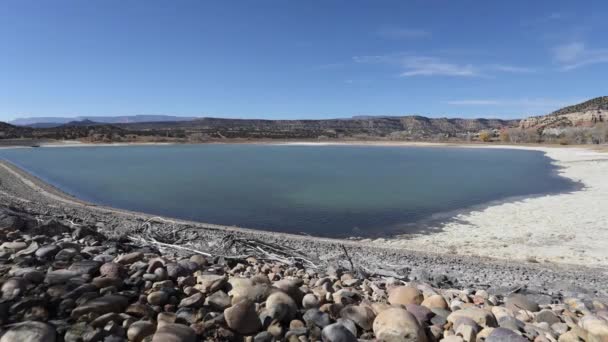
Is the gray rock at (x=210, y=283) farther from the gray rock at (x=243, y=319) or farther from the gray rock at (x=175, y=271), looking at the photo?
the gray rock at (x=243, y=319)

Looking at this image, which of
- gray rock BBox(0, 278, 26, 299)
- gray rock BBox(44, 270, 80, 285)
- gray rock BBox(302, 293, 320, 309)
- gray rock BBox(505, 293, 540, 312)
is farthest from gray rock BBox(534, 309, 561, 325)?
gray rock BBox(0, 278, 26, 299)

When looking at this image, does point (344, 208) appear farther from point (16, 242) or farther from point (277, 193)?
point (16, 242)

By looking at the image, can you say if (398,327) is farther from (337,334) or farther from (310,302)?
(310,302)

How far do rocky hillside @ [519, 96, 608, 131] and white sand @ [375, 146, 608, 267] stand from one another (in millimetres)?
96409

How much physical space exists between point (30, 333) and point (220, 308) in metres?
1.58

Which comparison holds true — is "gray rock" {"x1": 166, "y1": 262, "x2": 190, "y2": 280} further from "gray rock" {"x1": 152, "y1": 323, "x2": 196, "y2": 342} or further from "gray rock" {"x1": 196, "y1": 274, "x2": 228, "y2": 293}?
"gray rock" {"x1": 152, "y1": 323, "x2": 196, "y2": 342}

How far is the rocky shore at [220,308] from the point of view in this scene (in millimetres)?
3332

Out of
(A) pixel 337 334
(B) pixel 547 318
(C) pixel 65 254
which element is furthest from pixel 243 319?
(B) pixel 547 318

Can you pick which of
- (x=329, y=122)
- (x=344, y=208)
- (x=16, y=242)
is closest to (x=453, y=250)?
(x=344, y=208)

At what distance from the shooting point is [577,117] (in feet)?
341

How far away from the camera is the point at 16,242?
5449 millimetres

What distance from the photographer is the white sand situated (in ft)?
31.9

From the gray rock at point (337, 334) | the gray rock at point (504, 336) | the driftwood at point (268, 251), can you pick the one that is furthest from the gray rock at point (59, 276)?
the gray rock at point (504, 336)

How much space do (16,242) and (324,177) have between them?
76.2 ft
